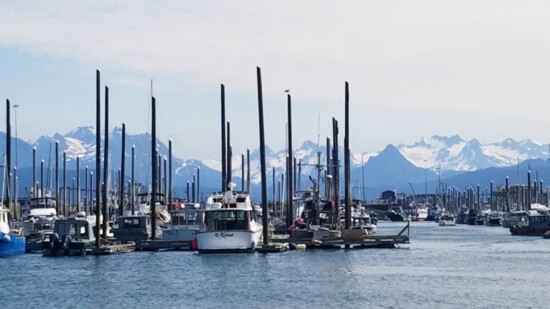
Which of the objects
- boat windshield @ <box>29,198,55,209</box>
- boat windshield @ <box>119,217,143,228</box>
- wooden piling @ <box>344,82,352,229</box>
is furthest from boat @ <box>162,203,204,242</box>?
boat windshield @ <box>29,198,55,209</box>

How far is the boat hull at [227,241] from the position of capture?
89.5m

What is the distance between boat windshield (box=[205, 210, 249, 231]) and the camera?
8956 centimetres

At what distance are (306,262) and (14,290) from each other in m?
24.1

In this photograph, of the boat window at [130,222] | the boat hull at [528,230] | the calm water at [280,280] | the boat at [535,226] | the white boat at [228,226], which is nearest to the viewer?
the calm water at [280,280]

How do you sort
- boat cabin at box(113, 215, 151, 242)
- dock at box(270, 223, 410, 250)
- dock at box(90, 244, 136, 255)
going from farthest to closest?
boat cabin at box(113, 215, 151, 242) → dock at box(270, 223, 410, 250) → dock at box(90, 244, 136, 255)

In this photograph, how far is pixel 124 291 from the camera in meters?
68.1

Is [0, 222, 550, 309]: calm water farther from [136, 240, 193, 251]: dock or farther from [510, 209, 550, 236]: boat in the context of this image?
[510, 209, 550, 236]: boat

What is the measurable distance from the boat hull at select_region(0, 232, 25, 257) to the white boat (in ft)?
46.7

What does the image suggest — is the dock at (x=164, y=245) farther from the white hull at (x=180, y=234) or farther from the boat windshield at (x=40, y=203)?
the boat windshield at (x=40, y=203)

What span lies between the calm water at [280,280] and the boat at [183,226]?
6165mm

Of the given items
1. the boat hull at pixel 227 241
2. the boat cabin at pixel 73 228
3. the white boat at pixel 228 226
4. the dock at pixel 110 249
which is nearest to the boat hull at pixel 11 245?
the boat cabin at pixel 73 228

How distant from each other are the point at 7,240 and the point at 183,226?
19.2m

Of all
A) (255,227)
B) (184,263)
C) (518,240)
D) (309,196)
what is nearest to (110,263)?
(184,263)

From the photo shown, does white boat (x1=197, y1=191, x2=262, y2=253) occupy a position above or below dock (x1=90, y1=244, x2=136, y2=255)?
above
